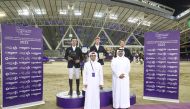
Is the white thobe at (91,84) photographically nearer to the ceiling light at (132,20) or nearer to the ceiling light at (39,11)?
the ceiling light at (39,11)

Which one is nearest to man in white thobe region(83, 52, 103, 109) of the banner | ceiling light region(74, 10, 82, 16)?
the banner

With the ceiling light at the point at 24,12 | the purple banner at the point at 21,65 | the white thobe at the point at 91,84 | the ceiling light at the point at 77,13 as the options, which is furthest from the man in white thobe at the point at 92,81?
the ceiling light at the point at 24,12

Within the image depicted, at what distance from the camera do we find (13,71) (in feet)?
22.8

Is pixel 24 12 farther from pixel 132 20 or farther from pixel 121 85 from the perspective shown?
pixel 121 85

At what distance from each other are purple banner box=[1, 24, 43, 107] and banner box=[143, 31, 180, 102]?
11.7 feet

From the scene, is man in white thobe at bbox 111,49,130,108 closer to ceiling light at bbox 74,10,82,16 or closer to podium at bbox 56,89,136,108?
podium at bbox 56,89,136,108

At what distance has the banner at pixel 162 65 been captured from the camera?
808 centimetres

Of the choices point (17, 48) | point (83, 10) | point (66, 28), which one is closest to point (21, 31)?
point (17, 48)

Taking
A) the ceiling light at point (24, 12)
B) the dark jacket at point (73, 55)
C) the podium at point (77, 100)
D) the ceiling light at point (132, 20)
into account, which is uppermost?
the ceiling light at point (24, 12)

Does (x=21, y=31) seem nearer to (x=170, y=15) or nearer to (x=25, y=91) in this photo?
(x=25, y=91)

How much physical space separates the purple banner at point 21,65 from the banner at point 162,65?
3561 mm

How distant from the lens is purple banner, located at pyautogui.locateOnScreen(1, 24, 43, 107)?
679cm

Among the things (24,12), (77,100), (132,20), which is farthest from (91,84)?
(132,20)

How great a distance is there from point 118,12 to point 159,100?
1188 inches
